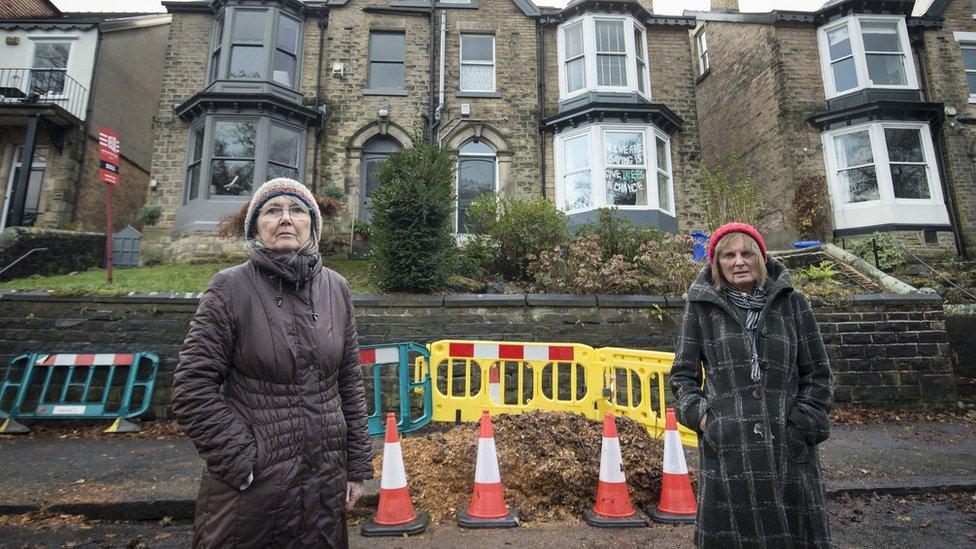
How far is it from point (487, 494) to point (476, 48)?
14.0 metres

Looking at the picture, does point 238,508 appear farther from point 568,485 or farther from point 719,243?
point 568,485

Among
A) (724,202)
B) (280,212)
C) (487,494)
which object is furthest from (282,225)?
(724,202)

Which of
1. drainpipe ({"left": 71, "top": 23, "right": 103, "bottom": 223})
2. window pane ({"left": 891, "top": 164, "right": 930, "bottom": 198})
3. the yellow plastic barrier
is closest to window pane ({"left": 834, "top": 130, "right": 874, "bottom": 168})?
window pane ({"left": 891, "top": 164, "right": 930, "bottom": 198})

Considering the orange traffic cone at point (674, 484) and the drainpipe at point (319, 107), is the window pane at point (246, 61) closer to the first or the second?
the drainpipe at point (319, 107)

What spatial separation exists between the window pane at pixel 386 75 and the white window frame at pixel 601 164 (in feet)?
17.0

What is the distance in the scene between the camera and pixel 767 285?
89.7 inches

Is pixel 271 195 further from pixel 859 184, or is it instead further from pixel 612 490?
pixel 859 184

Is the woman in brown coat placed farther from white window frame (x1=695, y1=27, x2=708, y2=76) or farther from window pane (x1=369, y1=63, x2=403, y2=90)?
white window frame (x1=695, y1=27, x2=708, y2=76)

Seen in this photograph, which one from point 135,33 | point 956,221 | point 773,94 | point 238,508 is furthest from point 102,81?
point 956,221

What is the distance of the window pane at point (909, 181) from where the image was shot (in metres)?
13.9

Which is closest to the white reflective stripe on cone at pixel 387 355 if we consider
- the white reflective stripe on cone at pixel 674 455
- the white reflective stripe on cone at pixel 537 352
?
the white reflective stripe on cone at pixel 537 352

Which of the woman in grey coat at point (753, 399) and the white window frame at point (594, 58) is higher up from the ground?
the white window frame at point (594, 58)

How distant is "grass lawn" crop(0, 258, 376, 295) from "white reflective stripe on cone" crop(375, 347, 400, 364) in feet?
7.78

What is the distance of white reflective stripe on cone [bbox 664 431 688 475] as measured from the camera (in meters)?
3.51
